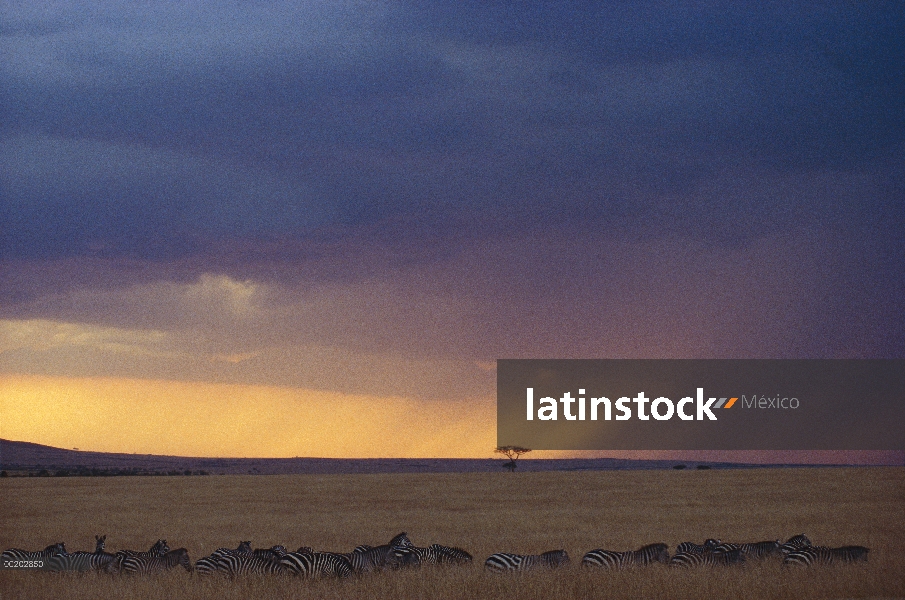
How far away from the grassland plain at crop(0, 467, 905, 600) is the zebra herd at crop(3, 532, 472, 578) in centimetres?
78

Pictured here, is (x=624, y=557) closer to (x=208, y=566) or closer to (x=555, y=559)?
(x=555, y=559)

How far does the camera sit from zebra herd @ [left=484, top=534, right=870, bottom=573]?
21672mm

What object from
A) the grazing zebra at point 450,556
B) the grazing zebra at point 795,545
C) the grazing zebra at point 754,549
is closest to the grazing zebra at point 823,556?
Answer: the grazing zebra at point 795,545

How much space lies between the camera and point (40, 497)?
60.7 metres

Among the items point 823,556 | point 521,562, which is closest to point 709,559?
point 823,556

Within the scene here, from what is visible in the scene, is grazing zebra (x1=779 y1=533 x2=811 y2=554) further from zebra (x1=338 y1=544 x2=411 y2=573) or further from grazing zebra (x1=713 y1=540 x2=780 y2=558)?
zebra (x1=338 y1=544 x2=411 y2=573)

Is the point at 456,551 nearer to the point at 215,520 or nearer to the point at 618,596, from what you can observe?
the point at 618,596

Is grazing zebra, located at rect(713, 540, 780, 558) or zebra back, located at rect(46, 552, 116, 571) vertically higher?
grazing zebra, located at rect(713, 540, 780, 558)

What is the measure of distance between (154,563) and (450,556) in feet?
22.7

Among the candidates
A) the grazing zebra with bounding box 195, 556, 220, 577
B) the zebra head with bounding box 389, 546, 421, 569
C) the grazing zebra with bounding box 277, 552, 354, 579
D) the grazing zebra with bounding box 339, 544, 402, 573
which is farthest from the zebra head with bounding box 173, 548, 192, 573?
the zebra head with bounding box 389, 546, 421, 569

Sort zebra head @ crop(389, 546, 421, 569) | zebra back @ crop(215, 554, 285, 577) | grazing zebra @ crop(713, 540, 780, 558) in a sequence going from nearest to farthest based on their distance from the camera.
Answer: zebra back @ crop(215, 554, 285, 577), zebra head @ crop(389, 546, 421, 569), grazing zebra @ crop(713, 540, 780, 558)

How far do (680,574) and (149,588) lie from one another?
10843 mm

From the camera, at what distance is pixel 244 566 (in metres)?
20.9

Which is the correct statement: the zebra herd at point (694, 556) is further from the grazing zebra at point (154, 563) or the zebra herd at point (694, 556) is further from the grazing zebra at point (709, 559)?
the grazing zebra at point (154, 563)
